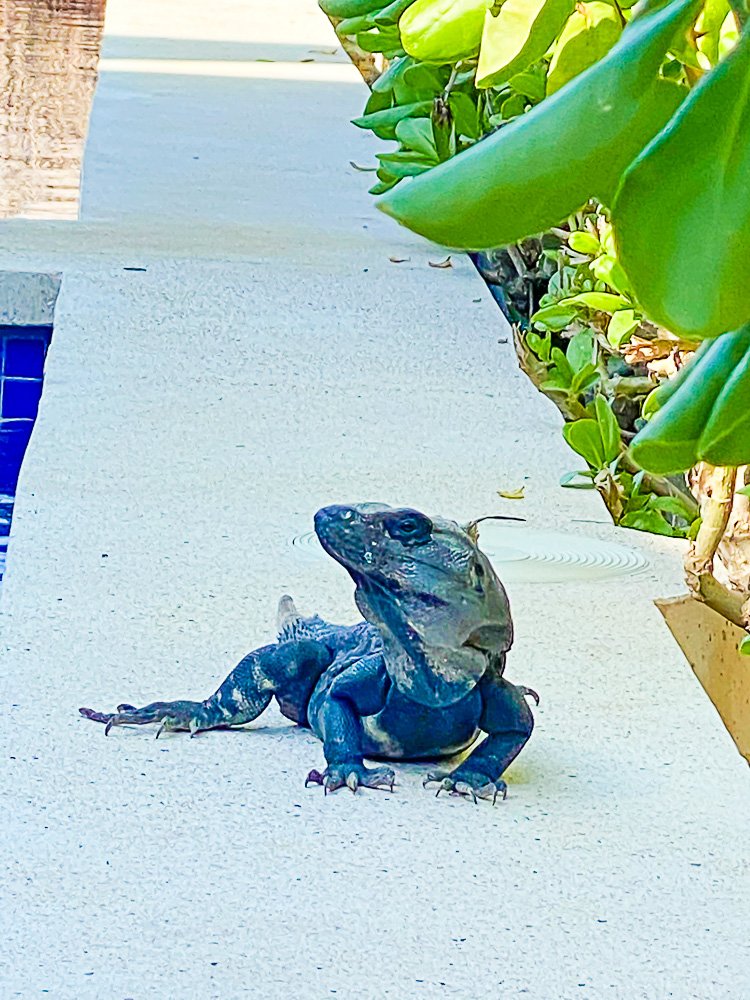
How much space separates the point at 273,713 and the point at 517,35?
65.0 inches

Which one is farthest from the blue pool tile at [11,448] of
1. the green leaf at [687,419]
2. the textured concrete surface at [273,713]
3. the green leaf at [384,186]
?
the green leaf at [687,419]

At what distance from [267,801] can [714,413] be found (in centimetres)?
144

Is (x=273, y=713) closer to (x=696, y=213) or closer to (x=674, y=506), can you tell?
(x=674, y=506)

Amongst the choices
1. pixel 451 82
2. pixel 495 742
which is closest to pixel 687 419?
pixel 495 742

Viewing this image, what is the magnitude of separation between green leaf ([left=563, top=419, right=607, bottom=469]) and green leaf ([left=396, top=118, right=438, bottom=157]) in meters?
1.19

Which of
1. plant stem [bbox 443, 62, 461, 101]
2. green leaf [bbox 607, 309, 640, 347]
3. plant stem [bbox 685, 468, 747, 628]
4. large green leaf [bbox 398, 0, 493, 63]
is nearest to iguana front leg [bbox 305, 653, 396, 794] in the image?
plant stem [bbox 685, 468, 747, 628]

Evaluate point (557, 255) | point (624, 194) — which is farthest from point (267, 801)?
point (557, 255)

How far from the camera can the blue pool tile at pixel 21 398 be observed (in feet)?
14.4

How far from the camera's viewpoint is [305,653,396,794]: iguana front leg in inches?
75.5

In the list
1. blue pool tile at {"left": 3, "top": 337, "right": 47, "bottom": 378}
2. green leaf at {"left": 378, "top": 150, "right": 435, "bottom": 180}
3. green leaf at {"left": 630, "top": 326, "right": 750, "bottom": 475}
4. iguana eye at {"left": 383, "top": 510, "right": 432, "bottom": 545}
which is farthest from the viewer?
blue pool tile at {"left": 3, "top": 337, "right": 47, "bottom": 378}

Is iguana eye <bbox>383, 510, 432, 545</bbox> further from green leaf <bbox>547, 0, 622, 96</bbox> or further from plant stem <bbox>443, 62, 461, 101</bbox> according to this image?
plant stem <bbox>443, 62, 461, 101</bbox>

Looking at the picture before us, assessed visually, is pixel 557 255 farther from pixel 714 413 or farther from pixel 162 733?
pixel 714 413

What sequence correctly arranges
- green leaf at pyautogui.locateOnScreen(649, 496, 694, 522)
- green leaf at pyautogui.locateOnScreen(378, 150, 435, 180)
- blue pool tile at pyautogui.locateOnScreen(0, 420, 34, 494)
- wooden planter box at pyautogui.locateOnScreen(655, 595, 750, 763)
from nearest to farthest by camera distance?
wooden planter box at pyautogui.locateOnScreen(655, 595, 750, 763), green leaf at pyautogui.locateOnScreen(649, 496, 694, 522), green leaf at pyautogui.locateOnScreen(378, 150, 435, 180), blue pool tile at pyautogui.locateOnScreen(0, 420, 34, 494)

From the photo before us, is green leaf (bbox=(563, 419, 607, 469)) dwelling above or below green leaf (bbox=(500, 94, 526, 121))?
below
